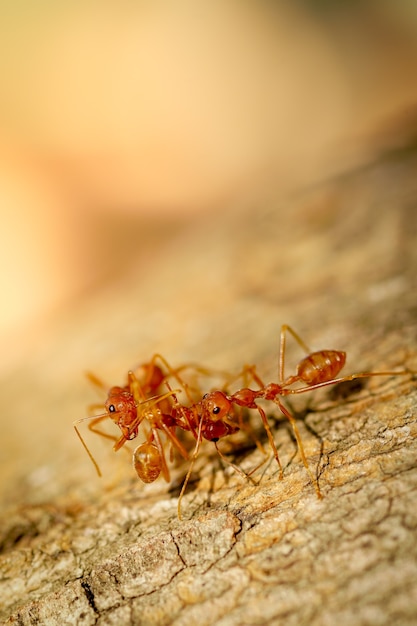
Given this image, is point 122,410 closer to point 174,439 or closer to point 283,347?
point 174,439

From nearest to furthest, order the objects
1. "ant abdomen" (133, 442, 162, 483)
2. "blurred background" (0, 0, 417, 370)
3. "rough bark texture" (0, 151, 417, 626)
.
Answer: "rough bark texture" (0, 151, 417, 626)
"ant abdomen" (133, 442, 162, 483)
"blurred background" (0, 0, 417, 370)

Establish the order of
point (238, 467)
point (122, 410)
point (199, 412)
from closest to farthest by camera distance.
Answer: point (238, 467)
point (199, 412)
point (122, 410)

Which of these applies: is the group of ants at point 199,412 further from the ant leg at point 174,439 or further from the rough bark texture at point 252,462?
the rough bark texture at point 252,462

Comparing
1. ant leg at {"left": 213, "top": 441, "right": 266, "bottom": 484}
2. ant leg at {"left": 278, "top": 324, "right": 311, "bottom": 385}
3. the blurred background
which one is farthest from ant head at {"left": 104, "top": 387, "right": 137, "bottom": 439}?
the blurred background

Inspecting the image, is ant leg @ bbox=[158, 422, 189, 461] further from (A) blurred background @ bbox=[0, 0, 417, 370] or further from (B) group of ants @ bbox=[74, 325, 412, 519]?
(A) blurred background @ bbox=[0, 0, 417, 370]

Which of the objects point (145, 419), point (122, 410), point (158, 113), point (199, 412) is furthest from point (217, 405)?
point (158, 113)

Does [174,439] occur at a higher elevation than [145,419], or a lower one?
lower
